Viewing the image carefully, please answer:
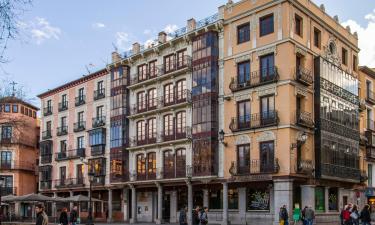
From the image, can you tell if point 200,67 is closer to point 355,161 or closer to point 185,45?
point 185,45

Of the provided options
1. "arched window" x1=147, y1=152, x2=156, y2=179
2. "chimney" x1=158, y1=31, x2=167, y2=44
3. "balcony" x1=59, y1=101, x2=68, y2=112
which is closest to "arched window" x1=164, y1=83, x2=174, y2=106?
"chimney" x1=158, y1=31, x2=167, y2=44

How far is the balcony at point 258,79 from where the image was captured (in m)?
37.5

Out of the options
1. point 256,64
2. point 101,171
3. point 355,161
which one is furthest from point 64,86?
point 355,161

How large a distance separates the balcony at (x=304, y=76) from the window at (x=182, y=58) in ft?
34.9

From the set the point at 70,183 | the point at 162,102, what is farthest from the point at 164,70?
the point at 70,183

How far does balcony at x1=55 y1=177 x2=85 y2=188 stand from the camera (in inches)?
2212

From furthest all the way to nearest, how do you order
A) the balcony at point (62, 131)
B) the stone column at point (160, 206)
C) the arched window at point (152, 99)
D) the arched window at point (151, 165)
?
1. the balcony at point (62, 131)
2. the arched window at point (152, 99)
3. the arched window at point (151, 165)
4. the stone column at point (160, 206)

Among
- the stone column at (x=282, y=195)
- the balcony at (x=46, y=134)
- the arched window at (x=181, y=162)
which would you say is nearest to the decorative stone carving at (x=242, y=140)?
the stone column at (x=282, y=195)

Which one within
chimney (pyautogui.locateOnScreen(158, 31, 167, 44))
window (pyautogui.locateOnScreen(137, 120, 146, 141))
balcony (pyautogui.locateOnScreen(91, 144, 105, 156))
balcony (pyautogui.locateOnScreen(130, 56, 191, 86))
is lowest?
balcony (pyautogui.locateOnScreen(91, 144, 105, 156))

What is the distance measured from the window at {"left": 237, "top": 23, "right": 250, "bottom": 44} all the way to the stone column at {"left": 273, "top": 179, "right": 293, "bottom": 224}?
10979 millimetres

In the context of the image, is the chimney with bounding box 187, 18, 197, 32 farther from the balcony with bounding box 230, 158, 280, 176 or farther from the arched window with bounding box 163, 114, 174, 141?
the balcony with bounding box 230, 158, 280, 176

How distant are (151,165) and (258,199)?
12.4 metres

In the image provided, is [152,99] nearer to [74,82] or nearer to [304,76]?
[74,82]

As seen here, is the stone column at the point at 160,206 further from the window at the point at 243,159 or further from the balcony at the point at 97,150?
the balcony at the point at 97,150
